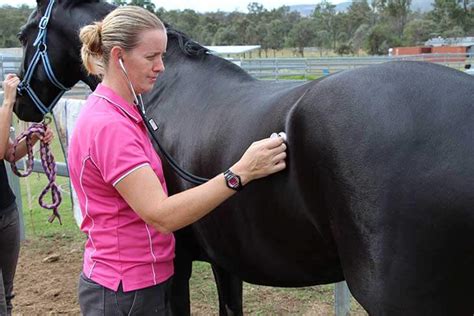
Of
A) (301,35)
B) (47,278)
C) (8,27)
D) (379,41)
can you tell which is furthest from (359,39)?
(47,278)

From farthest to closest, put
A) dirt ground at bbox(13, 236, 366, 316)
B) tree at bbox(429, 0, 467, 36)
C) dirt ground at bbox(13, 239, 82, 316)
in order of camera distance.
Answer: tree at bbox(429, 0, 467, 36) → dirt ground at bbox(13, 239, 82, 316) → dirt ground at bbox(13, 236, 366, 316)

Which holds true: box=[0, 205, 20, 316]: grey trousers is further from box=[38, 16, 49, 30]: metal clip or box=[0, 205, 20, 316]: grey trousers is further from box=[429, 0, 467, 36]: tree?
box=[429, 0, 467, 36]: tree

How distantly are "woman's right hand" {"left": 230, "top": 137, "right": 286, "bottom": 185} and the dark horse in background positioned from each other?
58 millimetres

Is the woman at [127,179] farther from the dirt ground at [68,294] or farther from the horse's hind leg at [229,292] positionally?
the dirt ground at [68,294]

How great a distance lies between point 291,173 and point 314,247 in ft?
1.01

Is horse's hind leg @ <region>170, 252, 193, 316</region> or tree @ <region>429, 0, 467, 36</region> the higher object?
tree @ <region>429, 0, 467, 36</region>

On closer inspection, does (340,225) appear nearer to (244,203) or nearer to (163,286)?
(244,203)

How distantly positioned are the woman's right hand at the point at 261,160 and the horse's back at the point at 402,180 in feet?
0.41

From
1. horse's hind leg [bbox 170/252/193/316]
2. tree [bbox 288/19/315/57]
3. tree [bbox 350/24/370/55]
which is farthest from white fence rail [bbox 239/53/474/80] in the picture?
tree [bbox 288/19/315/57]

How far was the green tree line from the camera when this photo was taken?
51.1 metres

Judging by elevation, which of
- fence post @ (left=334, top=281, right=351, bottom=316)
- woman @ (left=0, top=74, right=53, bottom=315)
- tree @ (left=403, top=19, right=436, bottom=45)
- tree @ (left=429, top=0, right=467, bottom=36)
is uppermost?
tree @ (left=429, top=0, right=467, bottom=36)

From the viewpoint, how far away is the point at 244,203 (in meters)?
2.10

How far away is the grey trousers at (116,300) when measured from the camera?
74.1 inches

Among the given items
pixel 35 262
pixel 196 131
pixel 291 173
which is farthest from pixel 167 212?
pixel 35 262
